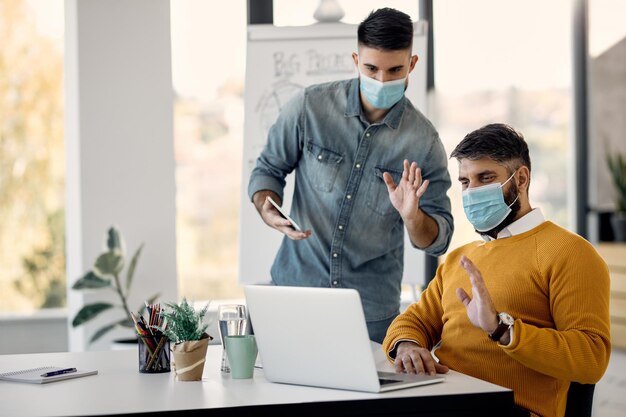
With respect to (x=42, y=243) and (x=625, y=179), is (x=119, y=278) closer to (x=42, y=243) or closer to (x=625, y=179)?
(x=42, y=243)

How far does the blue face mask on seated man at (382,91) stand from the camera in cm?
286

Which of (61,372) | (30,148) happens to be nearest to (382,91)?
(61,372)

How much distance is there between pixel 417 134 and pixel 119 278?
2.23 metres

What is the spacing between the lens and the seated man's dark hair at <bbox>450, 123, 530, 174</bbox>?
2.17 metres

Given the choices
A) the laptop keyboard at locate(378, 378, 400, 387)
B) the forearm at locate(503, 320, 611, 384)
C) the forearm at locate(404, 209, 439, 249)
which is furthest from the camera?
the forearm at locate(404, 209, 439, 249)

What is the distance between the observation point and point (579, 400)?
1.95 m

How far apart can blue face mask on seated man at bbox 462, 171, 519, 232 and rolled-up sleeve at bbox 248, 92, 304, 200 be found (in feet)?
3.12

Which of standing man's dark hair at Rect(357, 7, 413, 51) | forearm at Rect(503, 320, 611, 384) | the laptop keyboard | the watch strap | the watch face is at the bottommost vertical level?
the laptop keyboard

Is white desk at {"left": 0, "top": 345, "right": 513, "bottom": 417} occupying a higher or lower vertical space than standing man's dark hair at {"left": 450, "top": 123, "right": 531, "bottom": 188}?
lower

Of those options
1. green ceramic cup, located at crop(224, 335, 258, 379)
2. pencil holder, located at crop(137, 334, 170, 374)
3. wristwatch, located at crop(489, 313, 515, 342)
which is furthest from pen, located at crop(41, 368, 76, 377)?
wristwatch, located at crop(489, 313, 515, 342)

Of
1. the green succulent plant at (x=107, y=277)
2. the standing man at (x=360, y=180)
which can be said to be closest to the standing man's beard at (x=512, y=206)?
the standing man at (x=360, y=180)

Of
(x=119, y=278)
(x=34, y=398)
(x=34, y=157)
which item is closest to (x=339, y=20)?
(x=119, y=278)

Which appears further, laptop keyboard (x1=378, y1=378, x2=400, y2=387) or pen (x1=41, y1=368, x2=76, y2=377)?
pen (x1=41, y1=368, x2=76, y2=377)

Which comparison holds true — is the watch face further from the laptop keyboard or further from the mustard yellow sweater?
the laptop keyboard
